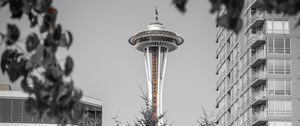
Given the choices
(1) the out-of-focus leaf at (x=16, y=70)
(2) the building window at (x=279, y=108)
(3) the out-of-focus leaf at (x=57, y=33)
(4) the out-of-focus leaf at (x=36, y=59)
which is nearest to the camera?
(4) the out-of-focus leaf at (x=36, y=59)

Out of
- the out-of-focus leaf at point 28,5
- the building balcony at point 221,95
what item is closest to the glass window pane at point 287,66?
the building balcony at point 221,95

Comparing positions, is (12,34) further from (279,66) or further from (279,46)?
(279,46)

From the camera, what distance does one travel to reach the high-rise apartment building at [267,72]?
98.8 metres

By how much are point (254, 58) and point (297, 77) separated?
6.18 metres

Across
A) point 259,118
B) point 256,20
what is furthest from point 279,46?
point 259,118

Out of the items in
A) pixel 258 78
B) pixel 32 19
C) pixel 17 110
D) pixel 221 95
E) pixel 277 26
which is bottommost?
pixel 32 19

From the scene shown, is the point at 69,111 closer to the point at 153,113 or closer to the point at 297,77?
the point at 153,113

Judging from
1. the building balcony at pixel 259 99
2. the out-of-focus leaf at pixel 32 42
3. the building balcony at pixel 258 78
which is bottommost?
the out-of-focus leaf at pixel 32 42

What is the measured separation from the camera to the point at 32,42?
8656 mm

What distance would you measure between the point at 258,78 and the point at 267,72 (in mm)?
1586

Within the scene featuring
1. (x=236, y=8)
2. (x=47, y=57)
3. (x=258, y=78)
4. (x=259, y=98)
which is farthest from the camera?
(x=258, y=78)

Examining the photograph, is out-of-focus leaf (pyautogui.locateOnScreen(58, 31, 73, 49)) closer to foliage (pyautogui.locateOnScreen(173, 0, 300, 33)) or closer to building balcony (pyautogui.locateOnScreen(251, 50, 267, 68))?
foliage (pyautogui.locateOnScreen(173, 0, 300, 33))

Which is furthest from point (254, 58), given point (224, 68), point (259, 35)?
point (224, 68)

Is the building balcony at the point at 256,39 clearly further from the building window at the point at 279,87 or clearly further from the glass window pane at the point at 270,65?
the building window at the point at 279,87
